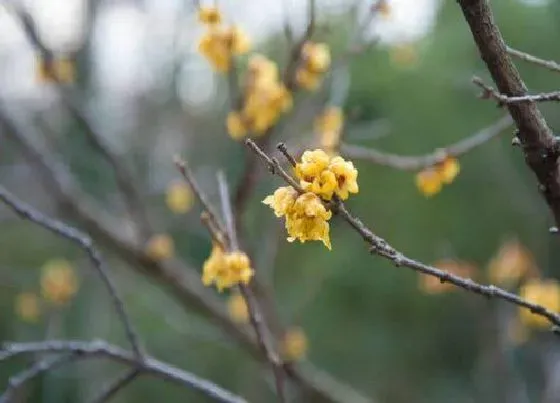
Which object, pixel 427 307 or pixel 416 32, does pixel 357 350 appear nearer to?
pixel 427 307

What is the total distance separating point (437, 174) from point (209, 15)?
1.06 ft

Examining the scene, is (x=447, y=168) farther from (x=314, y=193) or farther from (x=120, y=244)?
(x=120, y=244)

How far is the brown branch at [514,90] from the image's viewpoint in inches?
17.7

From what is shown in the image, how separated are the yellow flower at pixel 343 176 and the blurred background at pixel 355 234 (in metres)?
1.10

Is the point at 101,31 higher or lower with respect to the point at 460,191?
higher

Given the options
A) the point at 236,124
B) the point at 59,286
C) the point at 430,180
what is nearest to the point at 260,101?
the point at 236,124

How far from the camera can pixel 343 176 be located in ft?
1.44

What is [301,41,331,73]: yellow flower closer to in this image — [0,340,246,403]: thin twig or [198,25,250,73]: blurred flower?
[198,25,250,73]: blurred flower

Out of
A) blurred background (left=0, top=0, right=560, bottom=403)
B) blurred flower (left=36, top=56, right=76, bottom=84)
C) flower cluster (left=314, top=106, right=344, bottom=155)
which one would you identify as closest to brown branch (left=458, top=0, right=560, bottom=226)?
flower cluster (left=314, top=106, right=344, bottom=155)

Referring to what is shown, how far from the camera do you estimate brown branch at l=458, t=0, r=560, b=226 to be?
450 mm

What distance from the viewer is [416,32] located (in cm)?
156

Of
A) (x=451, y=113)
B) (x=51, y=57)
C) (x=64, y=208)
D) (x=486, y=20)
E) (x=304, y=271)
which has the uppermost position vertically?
(x=451, y=113)

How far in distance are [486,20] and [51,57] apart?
97 cm

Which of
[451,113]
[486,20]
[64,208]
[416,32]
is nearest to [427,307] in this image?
[451,113]
